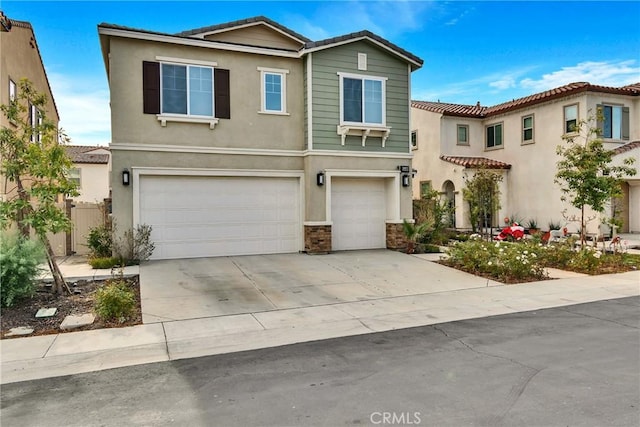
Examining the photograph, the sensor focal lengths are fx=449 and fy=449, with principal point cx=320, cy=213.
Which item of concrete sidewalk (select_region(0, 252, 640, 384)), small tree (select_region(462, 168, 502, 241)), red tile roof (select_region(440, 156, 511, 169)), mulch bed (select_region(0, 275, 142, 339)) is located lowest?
concrete sidewalk (select_region(0, 252, 640, 384))

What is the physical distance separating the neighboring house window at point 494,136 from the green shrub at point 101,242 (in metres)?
18.0

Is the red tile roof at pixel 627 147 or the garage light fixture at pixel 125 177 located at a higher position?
the red tile roof at pixel 627 147

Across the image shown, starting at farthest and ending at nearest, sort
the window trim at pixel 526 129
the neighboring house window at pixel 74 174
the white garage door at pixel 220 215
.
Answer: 1. the window trim at pixel 526 129
2. the white garage door at pixel 220 215
3. the neighboring house window at pixel 74 174

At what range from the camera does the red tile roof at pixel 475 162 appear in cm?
1995

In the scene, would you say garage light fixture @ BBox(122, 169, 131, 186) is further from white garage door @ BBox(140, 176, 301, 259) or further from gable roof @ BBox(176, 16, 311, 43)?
gable roof @ BBox(176, 16, 311, 43)

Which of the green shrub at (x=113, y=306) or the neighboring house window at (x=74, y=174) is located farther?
the neighboring house window at (x=74, y=174)

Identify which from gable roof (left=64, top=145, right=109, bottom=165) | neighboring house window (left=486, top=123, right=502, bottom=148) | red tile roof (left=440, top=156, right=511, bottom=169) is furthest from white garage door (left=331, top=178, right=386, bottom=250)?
gable roof (left=64, top=145, right=109, bottom=165)

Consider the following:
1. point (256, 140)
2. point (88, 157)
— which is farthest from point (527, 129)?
point (88, 157)

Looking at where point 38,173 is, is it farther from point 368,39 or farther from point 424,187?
point 424,187

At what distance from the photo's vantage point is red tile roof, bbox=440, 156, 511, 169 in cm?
1995

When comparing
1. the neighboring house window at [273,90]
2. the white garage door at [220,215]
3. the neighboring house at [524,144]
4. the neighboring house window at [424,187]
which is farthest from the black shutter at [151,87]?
the neighboring house window at [424,187]

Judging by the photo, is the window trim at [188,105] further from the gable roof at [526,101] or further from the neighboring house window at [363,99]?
the gable roof at [526,101]

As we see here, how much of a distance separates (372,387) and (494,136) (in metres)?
20.6

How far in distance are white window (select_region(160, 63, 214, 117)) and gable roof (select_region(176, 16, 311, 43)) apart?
1092 millimetres
